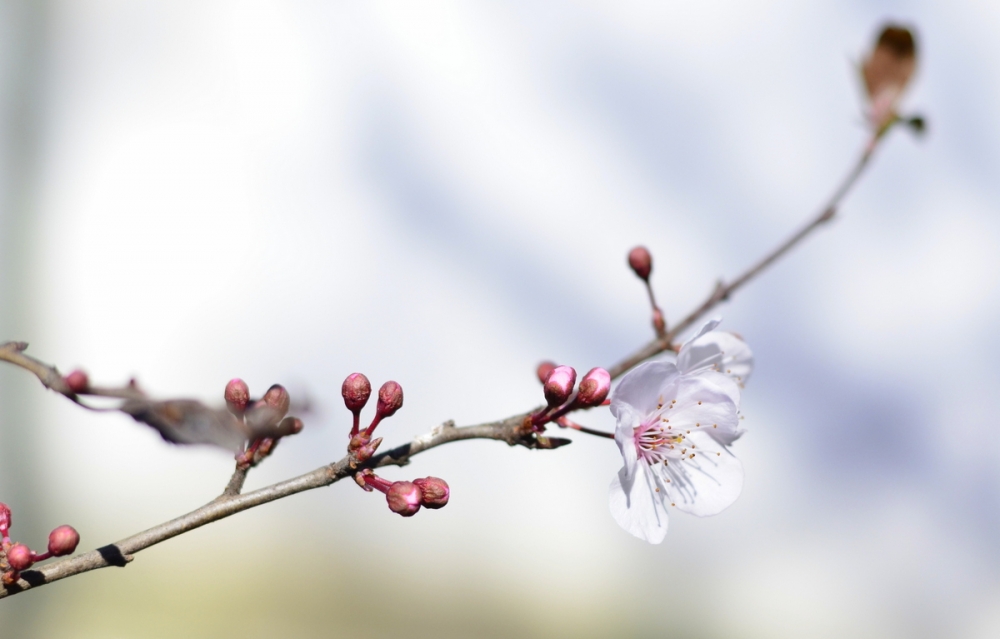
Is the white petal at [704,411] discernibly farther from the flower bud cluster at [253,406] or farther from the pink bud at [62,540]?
the pink bud at [62,540]

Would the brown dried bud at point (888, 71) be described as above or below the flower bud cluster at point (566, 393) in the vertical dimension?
above

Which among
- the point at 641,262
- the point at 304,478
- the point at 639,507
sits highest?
the point at 641,262

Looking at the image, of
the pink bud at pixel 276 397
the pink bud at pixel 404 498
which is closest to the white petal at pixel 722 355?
the pink bud at pixel 404 498

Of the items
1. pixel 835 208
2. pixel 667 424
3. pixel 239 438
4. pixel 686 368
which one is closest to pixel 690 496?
pixel 667 424

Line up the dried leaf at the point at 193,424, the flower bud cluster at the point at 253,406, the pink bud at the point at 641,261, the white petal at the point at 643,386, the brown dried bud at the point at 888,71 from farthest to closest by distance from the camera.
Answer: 1. the pink bud at the point at 641,261
2. the white petal at the point at 643,386
3. the flower bud cluster at the point at 253,406
4. the brown dried bud at the point at 888,71
5. the dried leaf at the point at 193,424

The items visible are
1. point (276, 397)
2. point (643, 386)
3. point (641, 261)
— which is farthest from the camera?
point (641, 261)

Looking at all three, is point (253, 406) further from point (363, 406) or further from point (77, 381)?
point (77, 381)

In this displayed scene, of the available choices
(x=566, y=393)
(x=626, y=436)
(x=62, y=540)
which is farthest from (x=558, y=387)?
(x=62, y=540)
